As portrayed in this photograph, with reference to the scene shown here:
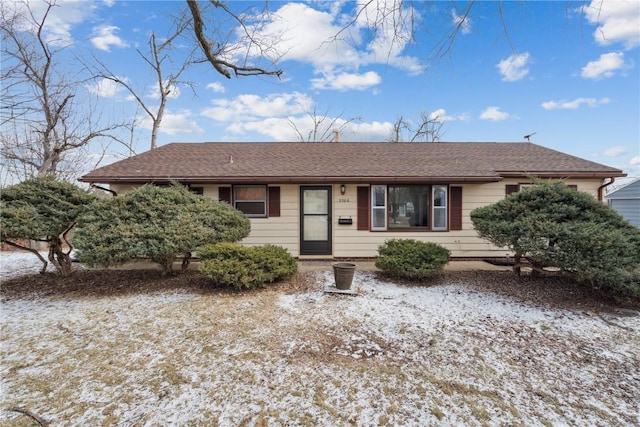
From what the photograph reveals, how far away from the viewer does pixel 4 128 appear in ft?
36.7

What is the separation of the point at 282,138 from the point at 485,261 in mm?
14609

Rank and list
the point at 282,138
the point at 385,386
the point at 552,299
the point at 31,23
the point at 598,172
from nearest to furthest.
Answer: the point at 385,386 < the point at 552,299 < the point at 598,172 < the point at 31,23 < the point at 282,138

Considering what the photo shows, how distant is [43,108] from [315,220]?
12.2m

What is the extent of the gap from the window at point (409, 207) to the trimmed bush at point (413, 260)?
72.8 inches

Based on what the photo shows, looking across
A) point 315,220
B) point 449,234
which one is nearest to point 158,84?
point 315,220

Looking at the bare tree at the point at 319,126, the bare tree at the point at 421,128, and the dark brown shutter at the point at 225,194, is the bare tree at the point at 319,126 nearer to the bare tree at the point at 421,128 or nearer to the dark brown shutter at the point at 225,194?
the bare tree at the point at 421,128

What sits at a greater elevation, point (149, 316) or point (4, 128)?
point (4, 128)

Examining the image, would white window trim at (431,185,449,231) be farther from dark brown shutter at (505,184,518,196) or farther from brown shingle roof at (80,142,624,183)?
dark brown shutter at (505,184,518,196)

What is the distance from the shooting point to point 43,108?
11938 mm

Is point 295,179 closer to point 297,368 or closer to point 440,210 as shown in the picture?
point 440,210

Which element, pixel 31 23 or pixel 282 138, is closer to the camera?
pixel 31 23

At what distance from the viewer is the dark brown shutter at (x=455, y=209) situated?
827 cm

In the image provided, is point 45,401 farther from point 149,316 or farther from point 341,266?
point 341,266

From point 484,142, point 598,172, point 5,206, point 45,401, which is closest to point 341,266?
point 45,401
